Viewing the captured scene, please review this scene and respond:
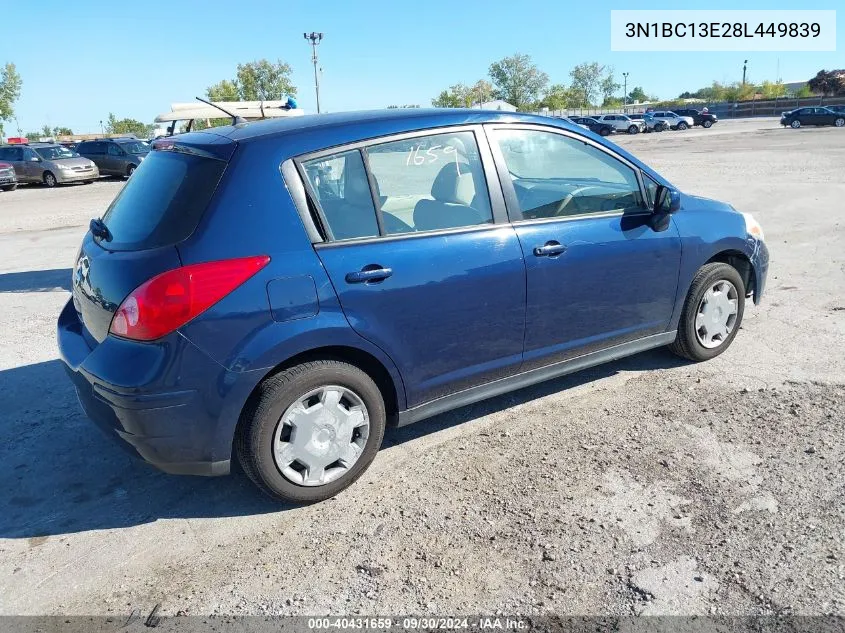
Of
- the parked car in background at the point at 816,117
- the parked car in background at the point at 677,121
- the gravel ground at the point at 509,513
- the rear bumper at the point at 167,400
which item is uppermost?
the parked car in background at the point at 677,121

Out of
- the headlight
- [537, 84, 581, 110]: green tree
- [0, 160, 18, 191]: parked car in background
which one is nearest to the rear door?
the headlight

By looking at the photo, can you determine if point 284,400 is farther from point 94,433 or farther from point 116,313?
point 94,433

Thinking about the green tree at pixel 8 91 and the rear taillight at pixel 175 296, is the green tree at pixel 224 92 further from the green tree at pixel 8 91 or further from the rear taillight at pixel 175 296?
the rear taillight at pixel 175 296

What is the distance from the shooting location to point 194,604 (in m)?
2.59

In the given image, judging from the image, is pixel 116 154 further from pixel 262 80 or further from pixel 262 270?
pixel 262 80

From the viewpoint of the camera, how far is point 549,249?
3.65 metres

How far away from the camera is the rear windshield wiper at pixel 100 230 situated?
3.29m

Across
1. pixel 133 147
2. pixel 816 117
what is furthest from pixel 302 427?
pixel 816 117

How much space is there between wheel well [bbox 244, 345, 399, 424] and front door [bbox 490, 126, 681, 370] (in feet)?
2.77

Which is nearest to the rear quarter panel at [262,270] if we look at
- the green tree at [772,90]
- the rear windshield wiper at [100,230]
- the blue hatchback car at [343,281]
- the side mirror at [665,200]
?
the blue hatchback car at [343,281]

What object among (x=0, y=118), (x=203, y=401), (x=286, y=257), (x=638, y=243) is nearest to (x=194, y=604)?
(x=203, y=401)

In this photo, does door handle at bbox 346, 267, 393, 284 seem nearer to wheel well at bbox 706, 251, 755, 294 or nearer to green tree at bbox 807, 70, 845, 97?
wheel well at bbox 706, 251, 755, 294

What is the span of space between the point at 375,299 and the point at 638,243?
1.80m

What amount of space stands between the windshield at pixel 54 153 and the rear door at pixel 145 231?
25778 millimetres
